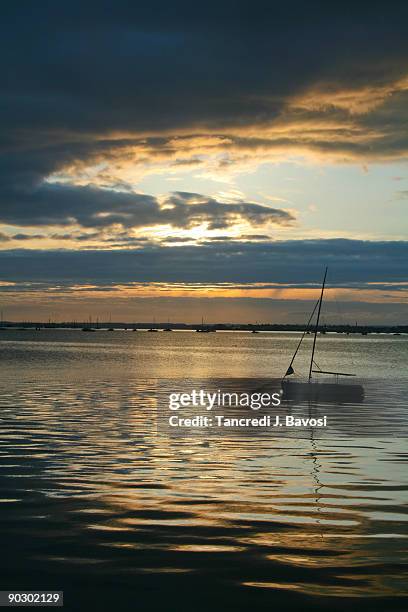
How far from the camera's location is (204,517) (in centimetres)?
→ 1928

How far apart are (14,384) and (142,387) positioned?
38.5ft

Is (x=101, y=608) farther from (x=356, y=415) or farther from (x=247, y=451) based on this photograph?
(x=356, y=415)

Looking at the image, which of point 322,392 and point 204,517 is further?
point 322,392

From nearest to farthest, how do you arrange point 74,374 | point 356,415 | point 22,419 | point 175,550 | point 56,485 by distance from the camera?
1. point 175,550
2. point 56,485
3. point 22,419
4. point 356,415
5. point 74,374

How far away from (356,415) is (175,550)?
3281 centimetres

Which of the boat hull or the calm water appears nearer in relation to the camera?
the calm water

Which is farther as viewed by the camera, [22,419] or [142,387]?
[142,387]

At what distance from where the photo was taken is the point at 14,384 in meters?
67.6

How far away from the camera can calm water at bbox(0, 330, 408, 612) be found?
1386 centimetres

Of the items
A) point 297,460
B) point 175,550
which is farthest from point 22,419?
point 175,550

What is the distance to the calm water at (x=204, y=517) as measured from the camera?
13.9m

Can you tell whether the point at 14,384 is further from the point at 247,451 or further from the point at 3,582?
the point at 3,582

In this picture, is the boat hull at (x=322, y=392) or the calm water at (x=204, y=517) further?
the boat hull at (x=322, y=392)

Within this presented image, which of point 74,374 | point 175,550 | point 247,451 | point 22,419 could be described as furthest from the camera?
point 74,374
